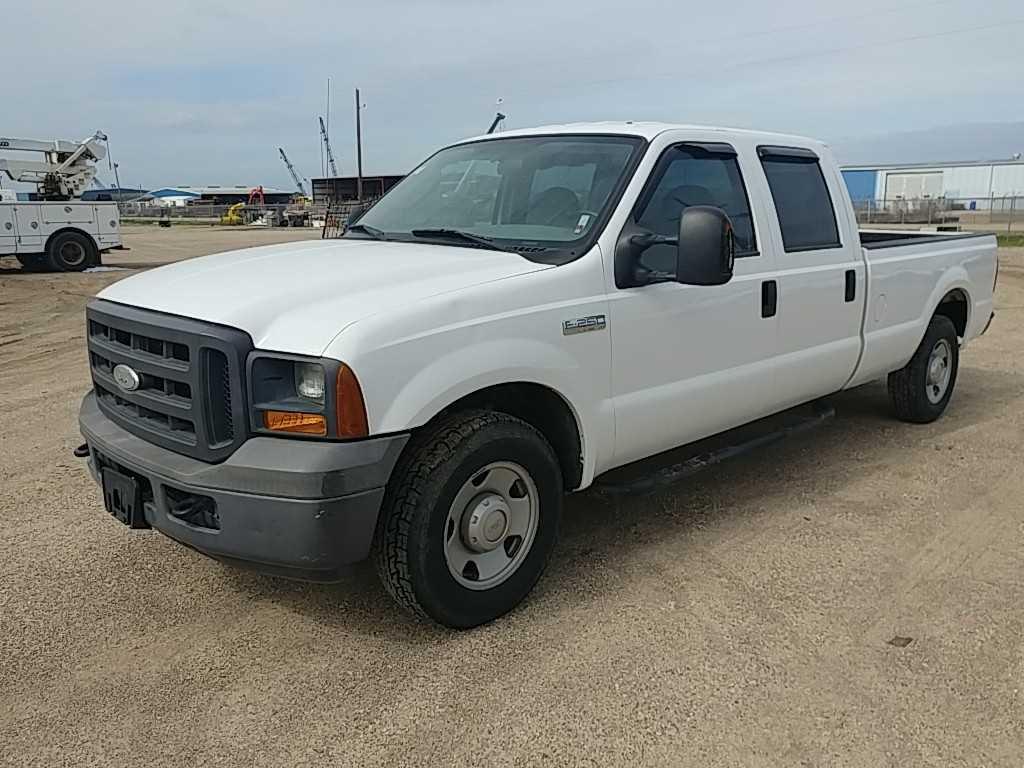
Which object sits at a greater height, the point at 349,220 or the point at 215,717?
the point at 349,220

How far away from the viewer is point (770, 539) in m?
4.46

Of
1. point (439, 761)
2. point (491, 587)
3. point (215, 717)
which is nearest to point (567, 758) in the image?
point (439, 761)

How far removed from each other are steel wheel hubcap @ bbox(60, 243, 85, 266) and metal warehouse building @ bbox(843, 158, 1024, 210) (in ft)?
158

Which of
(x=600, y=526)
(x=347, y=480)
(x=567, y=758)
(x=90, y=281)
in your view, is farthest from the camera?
(x=90, y=281)

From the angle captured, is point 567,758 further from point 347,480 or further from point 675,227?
point 675,227

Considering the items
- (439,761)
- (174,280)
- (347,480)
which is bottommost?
(439,761)

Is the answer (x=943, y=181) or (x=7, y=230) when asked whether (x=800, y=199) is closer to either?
(x=7, y=230)

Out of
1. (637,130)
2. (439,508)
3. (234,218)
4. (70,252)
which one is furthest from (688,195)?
(234,218)

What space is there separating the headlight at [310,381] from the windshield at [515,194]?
1.23m

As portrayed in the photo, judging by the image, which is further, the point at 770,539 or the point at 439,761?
the point at 770,539

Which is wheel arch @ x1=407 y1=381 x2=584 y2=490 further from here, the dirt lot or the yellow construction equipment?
the yellow construction equipment

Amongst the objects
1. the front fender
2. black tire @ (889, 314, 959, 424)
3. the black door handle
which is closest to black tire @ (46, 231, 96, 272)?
black tire @ (889, 314, 959, 424)

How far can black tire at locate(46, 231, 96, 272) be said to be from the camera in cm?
1886

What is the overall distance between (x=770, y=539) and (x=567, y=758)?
6.61 ft
